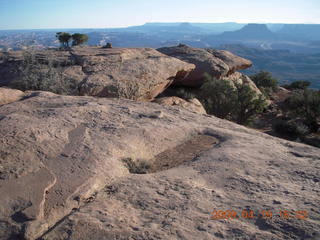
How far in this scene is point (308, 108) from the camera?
14266 mm

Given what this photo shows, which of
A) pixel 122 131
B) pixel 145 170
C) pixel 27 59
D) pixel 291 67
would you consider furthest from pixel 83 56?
pixel 291 67

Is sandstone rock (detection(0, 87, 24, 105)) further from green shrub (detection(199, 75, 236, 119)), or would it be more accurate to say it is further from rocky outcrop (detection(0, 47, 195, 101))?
green shrub (detection(199, 75, 236, 119))

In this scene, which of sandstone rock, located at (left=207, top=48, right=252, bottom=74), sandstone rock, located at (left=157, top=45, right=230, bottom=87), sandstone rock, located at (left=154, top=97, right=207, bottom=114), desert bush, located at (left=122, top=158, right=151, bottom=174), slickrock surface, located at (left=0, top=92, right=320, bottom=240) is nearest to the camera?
slickrock surface, located at (left=0, top=92, right=320, bottom=240)

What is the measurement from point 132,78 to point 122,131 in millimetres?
5648

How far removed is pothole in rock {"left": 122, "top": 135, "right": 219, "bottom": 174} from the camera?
4.03 m

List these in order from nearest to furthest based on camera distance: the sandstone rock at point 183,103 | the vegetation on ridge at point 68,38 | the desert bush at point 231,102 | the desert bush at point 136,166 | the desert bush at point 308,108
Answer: the desert bush at point 136,166 → the sandstone rock at point 183,103 → the desert bush at point 231,102 → the desert bush at point 308,108 → the vegetation on ridge at point 68,38

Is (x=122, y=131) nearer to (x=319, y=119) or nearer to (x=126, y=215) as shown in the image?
(x=126, y=215)

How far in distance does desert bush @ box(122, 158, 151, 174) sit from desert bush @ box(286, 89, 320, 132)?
43.1ft

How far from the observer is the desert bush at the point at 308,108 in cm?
1405

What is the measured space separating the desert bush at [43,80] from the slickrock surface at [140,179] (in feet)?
10.3
